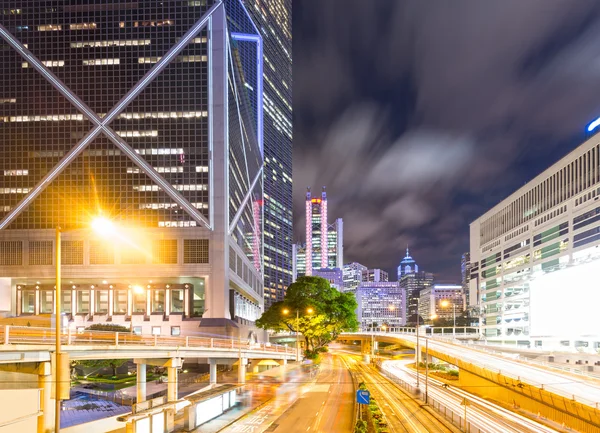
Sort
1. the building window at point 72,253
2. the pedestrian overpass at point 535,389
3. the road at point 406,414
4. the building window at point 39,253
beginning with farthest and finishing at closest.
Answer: the building window at point 39,253 → the building window at point 72,253 → the road at point 406,414 → the pedestrian overpass at point 535,389

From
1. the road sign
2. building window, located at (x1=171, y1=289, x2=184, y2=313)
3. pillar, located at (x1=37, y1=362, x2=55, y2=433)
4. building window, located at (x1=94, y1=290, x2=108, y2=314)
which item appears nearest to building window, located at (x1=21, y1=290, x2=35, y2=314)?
Answer: building window, located at (x1=94, y1=290, x2=108, y2=314)

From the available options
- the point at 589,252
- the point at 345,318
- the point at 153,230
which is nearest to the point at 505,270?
the point at 589,252

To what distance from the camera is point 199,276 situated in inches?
4417

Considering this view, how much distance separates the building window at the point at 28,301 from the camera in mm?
116625

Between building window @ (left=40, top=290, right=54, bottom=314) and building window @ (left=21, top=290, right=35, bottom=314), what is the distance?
251 centimetres

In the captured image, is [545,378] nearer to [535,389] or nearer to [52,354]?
[535,389]

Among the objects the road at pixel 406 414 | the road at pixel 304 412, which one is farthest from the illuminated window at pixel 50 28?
the road at pixel 406 414

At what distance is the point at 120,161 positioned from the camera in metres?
115

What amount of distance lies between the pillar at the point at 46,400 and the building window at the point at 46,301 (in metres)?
98.2

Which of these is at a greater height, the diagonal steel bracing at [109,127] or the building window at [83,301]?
the diagonal steel bracing at [109,127]

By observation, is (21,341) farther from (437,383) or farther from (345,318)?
(345,318)

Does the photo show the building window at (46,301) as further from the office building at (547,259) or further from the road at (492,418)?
the office building at (547,259)

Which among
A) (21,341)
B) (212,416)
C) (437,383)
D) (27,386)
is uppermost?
(21,341)

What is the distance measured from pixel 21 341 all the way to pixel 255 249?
148 meters
